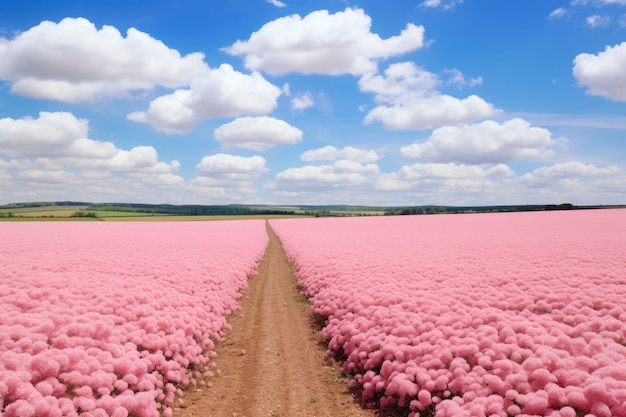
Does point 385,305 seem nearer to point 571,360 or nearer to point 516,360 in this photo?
point 516,360

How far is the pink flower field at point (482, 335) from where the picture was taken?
646 cm

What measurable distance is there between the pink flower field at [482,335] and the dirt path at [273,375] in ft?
2.01

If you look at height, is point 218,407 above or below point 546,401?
below

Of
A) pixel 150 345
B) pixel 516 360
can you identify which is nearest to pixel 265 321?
pixel 150 345

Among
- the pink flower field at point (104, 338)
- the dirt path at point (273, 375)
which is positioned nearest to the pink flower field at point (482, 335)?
the dirt path at point (273, 375)

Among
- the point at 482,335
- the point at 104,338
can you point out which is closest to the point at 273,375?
the point at 104,338

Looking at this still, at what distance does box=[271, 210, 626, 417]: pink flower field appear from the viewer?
21.2 feet

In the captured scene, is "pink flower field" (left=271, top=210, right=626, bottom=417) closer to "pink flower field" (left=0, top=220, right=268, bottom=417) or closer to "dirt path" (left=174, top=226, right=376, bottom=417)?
"dirt path" (left=174, top=226, right=376, bottom=417)

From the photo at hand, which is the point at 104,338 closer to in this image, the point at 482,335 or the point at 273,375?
the point at 273,375

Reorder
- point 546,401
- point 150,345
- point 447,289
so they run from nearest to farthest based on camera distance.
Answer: point 546,401
point 150,345
point 447,289

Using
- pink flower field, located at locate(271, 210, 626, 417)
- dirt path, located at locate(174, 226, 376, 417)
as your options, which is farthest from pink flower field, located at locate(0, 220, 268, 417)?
pink flower field, located at locate(271, 210, 626, 417)

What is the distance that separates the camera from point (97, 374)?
23.2 ft

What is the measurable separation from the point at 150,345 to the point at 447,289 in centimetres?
961

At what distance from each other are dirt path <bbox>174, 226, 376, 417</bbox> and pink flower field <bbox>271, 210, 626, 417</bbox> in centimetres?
61
